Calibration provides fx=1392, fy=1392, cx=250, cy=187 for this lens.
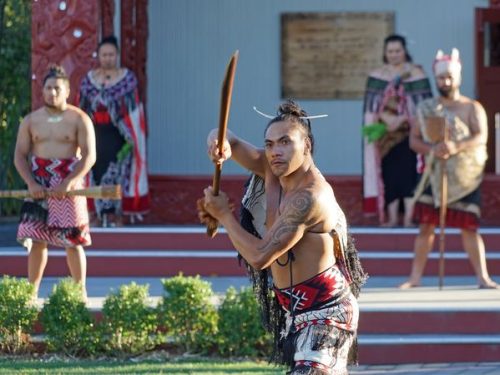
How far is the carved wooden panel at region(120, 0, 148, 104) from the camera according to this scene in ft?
46.0

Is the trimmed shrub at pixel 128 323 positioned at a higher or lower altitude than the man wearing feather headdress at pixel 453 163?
lower

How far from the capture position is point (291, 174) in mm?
6344

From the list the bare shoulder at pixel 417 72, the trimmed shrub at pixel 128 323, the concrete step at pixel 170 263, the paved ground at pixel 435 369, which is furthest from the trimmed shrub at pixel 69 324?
the bare shoulder at pixel 417 72

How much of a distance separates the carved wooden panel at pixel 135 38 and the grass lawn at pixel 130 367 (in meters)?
5.00

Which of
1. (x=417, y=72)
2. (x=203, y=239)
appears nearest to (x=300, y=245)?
(x=203, y=239)

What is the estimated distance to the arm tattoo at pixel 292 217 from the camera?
6148 mm

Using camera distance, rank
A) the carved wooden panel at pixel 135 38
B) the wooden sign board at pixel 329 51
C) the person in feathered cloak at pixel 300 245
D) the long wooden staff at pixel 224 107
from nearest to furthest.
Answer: the long wooden staff at pixel 224 107
the person in feathered cloak at pixel 300 245
the carved wooden panel at pixel 135 38
the wooden sign board at pixel 329 51

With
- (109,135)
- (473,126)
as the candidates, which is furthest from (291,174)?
(109,135)

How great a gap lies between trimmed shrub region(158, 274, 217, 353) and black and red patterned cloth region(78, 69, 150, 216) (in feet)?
12.1

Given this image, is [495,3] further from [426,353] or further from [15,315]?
[15,315]

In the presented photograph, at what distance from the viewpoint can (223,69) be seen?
51.2ft

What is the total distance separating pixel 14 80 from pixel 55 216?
9198 millimetres

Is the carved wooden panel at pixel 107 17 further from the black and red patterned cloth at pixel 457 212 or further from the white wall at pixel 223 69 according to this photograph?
the black and red patterned cloth at pixel 457 212

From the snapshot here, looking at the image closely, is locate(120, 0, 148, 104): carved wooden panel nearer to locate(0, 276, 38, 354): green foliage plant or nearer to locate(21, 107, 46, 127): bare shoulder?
locate(21, 107, 46, 127): bare shoulder
